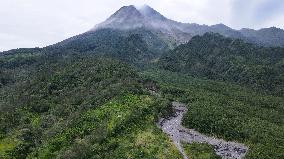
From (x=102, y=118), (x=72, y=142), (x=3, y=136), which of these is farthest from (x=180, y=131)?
(x=3, y=136)

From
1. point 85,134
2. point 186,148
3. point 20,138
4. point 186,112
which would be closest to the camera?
point 186,148

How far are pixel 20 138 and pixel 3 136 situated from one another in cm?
1121

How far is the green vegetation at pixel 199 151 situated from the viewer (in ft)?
484

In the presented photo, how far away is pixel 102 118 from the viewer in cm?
17738

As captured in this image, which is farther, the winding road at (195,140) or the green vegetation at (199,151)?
the winding road at (195,140)

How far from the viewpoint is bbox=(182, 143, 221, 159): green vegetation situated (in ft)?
484

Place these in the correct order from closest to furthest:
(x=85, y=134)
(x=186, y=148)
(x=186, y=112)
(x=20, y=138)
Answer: (x=186, y=148) → (x=85, y=134) → (x=20, y=138) → (x=186, y=112)

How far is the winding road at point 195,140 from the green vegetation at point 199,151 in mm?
1771

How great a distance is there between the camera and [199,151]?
500 ft

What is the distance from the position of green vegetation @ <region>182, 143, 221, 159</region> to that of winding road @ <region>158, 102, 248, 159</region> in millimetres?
1771

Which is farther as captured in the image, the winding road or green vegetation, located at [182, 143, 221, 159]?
the winding road

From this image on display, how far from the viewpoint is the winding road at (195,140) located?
15388cm

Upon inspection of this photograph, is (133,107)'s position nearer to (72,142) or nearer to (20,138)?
(72,142)

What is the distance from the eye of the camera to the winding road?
154 m
